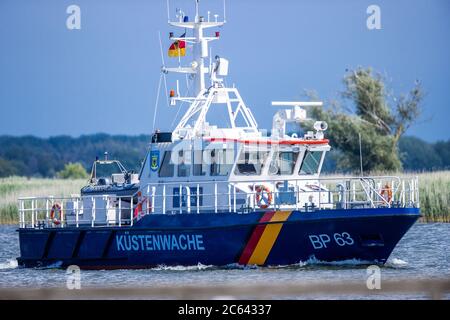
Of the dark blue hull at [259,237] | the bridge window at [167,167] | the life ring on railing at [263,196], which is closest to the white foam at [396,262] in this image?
the dark blue hull at [259,237]

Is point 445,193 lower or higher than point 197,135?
lower

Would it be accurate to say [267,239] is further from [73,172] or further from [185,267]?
[73,172]

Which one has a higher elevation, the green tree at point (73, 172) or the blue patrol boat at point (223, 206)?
the blue patrol boat at point (223, 206)

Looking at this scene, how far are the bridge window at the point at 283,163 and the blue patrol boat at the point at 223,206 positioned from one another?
2 centimetres

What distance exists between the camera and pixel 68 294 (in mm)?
13305

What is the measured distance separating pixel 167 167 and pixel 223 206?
73.9 inches

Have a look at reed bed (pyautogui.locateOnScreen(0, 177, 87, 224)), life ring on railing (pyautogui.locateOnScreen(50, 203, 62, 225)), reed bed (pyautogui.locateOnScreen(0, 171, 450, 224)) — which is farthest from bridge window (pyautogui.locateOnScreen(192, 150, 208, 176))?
reed bed (pyautogui.locateOnScreen(0, 177, 87, 224))

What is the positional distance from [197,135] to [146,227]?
90.7 inches

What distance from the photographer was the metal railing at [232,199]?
24.2 metres

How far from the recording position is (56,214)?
28.5m

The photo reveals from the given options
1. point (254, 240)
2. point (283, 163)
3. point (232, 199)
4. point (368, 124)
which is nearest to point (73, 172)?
point (368, 124)

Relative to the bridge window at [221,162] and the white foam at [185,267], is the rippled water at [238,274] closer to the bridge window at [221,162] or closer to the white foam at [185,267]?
the white foam at [185,267]
